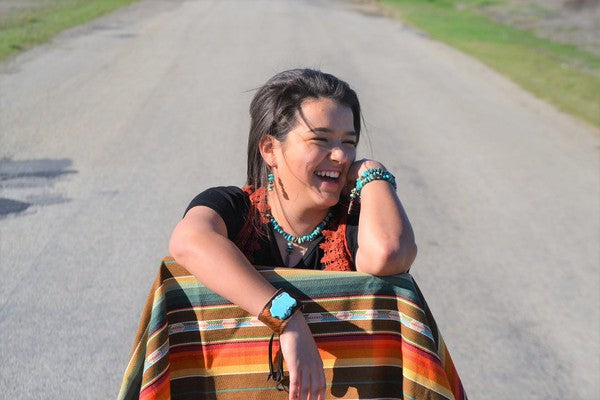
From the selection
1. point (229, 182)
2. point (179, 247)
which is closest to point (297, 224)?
point (179, 247)

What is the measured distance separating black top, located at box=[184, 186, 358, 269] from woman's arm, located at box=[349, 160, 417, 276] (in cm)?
11

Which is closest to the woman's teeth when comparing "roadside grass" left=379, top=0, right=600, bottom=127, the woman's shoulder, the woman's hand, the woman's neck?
the woman's neck

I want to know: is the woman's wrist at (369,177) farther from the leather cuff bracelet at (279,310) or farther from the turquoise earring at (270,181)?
the leather cuff bracelet at (279,310)

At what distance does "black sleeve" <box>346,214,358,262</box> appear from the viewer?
233cm

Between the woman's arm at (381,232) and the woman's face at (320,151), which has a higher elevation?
the woman's face at (320,151)

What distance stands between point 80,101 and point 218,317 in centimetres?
811

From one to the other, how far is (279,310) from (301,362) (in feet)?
0.42

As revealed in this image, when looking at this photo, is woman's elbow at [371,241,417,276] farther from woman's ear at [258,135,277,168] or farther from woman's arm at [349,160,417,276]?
woman's ear at [258,135,277,168]

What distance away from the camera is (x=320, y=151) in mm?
2283

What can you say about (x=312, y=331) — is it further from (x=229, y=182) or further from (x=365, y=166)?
(x=229, y=182)

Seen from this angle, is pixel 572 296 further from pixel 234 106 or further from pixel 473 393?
pixel 234 106

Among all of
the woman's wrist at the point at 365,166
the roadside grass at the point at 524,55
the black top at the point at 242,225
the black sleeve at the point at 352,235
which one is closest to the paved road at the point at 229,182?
the roadside grass at the point at 524,55

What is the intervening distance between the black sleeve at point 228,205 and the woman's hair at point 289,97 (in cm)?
19

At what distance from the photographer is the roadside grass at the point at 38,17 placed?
45.9 ft
